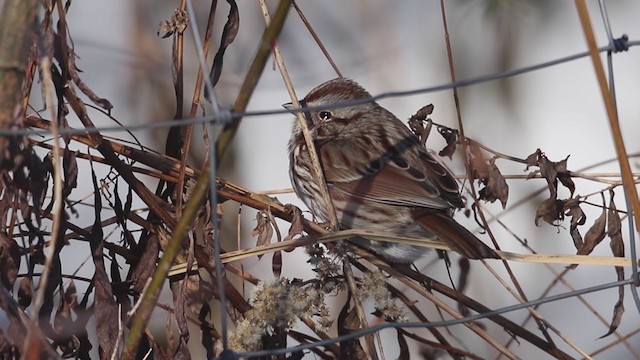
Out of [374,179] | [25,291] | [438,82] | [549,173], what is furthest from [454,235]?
[438,82]

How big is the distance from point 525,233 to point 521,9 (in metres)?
1.05

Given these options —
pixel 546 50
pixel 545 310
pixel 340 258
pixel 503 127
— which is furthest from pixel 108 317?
pixel 546 50

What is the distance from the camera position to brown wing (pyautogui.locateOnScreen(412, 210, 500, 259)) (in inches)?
94.1

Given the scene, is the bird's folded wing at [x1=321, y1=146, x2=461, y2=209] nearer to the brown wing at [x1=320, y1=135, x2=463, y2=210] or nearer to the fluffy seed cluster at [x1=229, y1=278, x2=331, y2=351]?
the brown wing at [x1=320, y1=135, x2=463, y2=210]

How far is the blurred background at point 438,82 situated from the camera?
149 inches

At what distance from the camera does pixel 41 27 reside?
6.00 feet

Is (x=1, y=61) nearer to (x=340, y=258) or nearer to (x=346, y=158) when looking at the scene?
(x=340, y=258)

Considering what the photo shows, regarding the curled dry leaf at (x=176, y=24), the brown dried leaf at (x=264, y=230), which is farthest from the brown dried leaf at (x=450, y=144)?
the curled dry leaf at (x=176, y=24)

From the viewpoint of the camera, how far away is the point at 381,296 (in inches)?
86.6

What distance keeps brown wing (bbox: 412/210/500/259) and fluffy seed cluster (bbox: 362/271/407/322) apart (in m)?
0.27

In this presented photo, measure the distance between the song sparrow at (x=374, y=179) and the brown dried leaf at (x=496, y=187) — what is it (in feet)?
1.00

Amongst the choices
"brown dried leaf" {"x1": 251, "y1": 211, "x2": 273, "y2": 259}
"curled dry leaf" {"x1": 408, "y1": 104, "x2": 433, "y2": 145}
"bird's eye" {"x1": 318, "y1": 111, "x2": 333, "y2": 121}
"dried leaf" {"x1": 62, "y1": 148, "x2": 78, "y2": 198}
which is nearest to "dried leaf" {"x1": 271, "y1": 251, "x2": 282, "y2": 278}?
"brown dried leaf" {"x1": 251, "y1": 211, "x2": 273, "y2": 259}

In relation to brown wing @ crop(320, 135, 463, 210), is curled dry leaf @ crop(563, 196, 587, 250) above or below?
below

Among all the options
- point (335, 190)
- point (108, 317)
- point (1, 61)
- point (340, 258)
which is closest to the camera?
point (1, 61)
